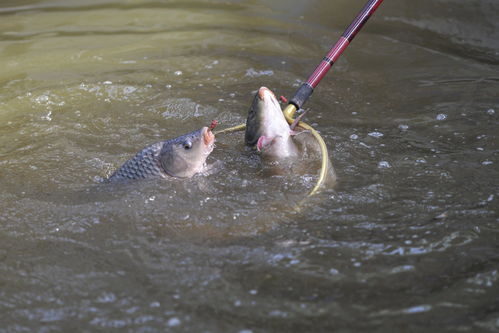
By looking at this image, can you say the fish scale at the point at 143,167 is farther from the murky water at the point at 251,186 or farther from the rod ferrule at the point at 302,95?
the rod ferrule at the point at 302,95

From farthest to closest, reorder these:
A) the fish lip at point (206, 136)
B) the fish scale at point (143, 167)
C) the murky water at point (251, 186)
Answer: the fish lip at point (206, 136) < the fish scale at point (143, 167) < the murky water at point (251, 186)

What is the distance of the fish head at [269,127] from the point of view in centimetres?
334

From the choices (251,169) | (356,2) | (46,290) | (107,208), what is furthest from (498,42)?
(46,290)

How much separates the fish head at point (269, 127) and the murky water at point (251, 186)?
0.55 feet

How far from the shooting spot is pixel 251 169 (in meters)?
3.49

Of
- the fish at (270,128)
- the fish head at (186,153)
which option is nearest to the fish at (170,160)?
the fish head at (186,153)

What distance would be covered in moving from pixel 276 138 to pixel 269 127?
0.08 m

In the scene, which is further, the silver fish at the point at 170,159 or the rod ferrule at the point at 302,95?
the rod ferrule at the point at 302,95

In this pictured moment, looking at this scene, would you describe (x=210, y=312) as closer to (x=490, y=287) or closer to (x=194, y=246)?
(x=194, y=246)

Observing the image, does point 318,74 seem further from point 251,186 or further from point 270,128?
point 251,186

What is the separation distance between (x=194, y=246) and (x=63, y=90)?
2938mm

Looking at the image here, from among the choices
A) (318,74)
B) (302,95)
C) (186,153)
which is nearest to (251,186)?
(186,153)

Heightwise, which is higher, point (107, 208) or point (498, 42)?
point (498, 42)

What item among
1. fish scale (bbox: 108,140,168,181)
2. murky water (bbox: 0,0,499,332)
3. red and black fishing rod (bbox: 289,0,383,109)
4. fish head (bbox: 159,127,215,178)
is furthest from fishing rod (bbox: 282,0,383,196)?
fish scale (bbox: 108,140,168,181)
